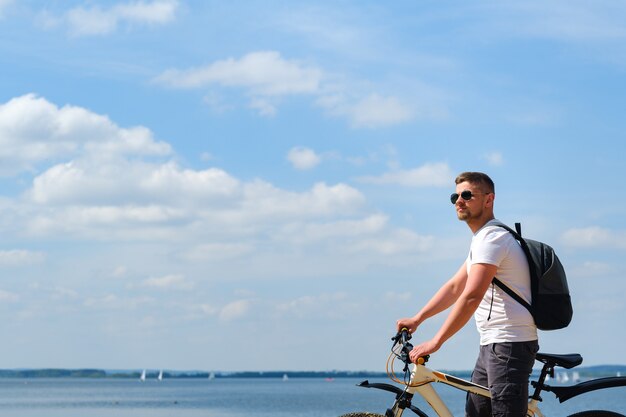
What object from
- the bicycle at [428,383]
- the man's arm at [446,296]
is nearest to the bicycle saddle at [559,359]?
the bicycle at [428,383]

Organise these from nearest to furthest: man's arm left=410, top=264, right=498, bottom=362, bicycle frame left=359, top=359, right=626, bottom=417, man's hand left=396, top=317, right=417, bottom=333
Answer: man's arm left=410, top=264, right=498, bottom=362
bicycle frame left=359, top=359, right=626, bottom=417
man's hand left=396, top=317, right=417, bottom=333

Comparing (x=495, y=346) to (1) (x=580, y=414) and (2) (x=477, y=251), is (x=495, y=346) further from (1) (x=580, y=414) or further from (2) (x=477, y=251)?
(1) (x=580, y=414)

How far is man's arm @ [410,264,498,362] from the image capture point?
16.4 ft

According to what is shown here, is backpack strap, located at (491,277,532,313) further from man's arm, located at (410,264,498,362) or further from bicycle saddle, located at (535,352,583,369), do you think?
bicycle saddle, located at (535,352,583,369)

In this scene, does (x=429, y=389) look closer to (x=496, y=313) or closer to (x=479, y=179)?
(x=496, y=313)

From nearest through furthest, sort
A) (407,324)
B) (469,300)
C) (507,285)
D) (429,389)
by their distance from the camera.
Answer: (469,300) < (507,285) < (429,389) < (407,324)

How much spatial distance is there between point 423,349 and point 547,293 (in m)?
0.64

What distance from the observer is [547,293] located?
5.09 metres

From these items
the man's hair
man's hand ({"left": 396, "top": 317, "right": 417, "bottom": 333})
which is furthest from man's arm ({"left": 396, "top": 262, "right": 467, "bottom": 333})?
the man's hair

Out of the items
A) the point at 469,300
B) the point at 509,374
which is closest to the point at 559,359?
the point at 509,374

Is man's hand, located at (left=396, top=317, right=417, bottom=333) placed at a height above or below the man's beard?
below

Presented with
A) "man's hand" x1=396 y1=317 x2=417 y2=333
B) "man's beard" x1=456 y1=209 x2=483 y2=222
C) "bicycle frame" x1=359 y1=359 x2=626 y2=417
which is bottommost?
"bicycle frame" x1=359 y1=359 x2=626 y2=417

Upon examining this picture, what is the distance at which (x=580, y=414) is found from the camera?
563 cm

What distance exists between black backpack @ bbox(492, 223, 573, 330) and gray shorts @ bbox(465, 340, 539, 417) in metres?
0.15
